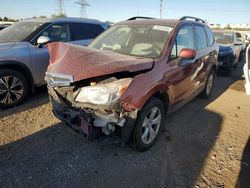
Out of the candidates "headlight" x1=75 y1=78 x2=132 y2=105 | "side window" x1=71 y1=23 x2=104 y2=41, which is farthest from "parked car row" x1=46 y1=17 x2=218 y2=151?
"side window" x1=71 y1=23 x2=104 y2=41

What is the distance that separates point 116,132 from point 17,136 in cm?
179

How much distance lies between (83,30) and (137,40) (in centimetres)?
289

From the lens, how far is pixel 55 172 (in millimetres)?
3084

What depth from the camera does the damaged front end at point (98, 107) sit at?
2.94 m

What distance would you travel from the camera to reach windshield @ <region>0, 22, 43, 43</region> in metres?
5.36

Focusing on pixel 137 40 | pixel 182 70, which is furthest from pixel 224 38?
pixel 137 40

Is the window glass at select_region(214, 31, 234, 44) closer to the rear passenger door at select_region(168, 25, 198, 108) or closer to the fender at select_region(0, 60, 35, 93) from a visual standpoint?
the rear passenger door at select_region(168, 25, 198, 108)

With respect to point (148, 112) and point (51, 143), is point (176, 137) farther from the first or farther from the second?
point (51, 143)

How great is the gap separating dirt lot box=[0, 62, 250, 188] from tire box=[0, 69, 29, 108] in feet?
0.58

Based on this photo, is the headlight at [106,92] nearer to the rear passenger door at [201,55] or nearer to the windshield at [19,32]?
the rear passenger door at [201,55]

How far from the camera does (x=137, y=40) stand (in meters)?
4.07

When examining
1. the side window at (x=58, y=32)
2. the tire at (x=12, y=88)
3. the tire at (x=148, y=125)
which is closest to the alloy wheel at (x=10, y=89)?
the tire at (x=12, y=88)

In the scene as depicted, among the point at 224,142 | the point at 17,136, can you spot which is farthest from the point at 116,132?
the point at 224,142

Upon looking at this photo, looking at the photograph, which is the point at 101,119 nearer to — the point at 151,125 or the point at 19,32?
the point at 151,125
